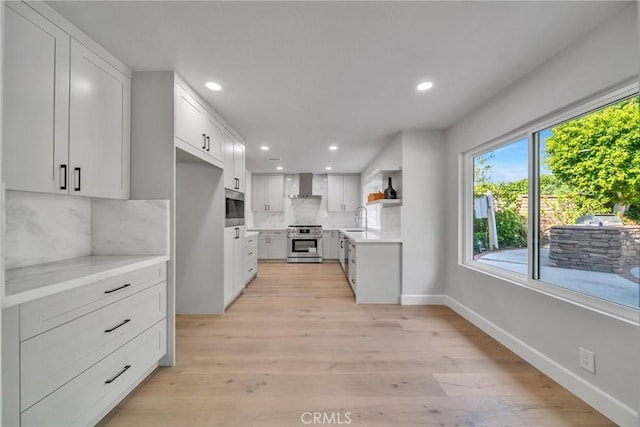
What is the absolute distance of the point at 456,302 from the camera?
128 inches

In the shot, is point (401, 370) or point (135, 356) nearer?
point (135, 356)

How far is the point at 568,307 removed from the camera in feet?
5.96

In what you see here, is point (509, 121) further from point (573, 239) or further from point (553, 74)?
point (573, 239)

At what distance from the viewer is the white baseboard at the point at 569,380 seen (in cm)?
151

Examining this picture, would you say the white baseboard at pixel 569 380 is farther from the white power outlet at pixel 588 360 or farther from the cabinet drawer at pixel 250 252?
the cabinet drawer at pixel 250 252

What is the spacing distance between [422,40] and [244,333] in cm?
289

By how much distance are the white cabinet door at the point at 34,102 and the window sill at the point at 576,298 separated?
3.30m

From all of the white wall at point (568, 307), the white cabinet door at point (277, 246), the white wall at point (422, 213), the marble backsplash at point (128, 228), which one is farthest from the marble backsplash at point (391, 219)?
the white cabinet door at point (277, 246)

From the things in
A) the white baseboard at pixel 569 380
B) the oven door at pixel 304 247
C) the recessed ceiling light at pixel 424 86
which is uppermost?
the recessed ceiling light at pixel 424 86

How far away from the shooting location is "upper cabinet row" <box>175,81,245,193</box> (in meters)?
2.24

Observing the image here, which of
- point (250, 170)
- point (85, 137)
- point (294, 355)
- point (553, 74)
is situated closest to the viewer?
point (85, 137)

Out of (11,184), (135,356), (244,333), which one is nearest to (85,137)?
(11,184)

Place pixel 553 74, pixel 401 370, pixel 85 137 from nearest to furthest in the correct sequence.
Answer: pixel 85 137 < pixel 553 74 < pixel 401 370

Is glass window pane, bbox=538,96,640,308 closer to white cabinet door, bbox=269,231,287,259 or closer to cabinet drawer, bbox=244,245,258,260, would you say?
cabinet drawer, bbox=244,245,258,260
